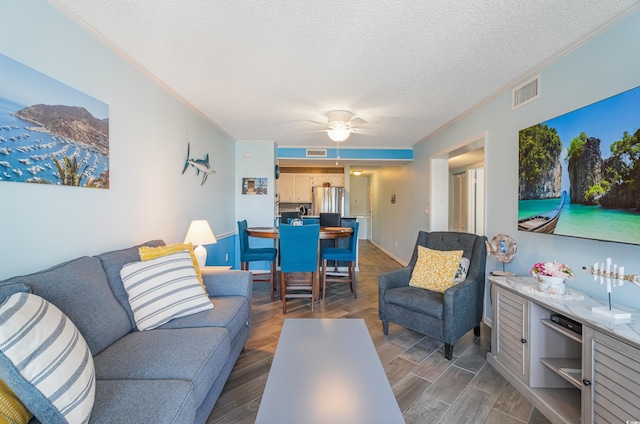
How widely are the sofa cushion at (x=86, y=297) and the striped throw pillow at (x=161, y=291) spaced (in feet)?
0.30

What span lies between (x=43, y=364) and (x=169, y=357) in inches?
20.0

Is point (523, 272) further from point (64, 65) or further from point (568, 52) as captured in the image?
point (64, 65)

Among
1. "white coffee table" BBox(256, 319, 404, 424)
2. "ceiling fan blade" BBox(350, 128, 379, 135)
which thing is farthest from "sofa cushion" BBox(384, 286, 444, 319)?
"ceiling fan blade" BBox(350, 128, 379, 135)

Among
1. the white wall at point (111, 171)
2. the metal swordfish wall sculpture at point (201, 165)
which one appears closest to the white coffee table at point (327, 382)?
the white wall at point (111, 171)

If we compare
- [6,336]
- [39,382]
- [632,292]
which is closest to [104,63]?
[6,336]

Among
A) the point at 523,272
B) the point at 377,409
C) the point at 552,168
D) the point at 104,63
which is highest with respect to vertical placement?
the point at 104,63

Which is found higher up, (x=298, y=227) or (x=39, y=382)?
(x=298, y=227)

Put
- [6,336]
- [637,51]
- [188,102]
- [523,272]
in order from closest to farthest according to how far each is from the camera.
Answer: [6,336] → [637,51] → [523,272] → [188,102]

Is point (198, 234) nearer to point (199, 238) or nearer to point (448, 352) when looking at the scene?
point (199, 238)

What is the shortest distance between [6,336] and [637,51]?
3100mm

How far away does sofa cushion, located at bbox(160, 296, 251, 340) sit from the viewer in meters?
1.69

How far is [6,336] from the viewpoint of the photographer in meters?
0.82

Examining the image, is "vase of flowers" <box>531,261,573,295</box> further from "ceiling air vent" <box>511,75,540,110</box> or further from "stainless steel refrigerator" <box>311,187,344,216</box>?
"stainless steel refrigerator" <box>311,187,344,216</box>

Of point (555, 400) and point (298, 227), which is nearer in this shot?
point (555, 400)
